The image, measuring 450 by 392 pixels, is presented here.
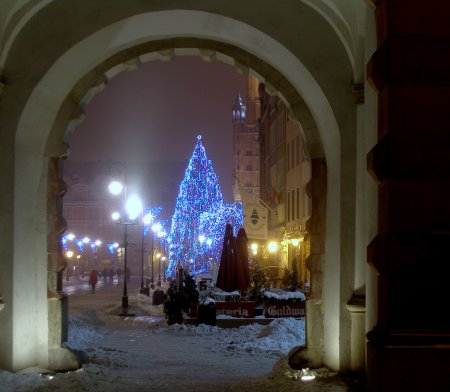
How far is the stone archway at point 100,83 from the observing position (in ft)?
34.6

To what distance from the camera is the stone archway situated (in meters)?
10.6

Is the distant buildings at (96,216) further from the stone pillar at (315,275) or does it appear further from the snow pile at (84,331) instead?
the stone pillar at (315,275)

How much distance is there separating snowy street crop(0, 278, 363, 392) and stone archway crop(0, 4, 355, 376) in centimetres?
80

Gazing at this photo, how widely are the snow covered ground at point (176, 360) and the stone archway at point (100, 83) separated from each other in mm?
824

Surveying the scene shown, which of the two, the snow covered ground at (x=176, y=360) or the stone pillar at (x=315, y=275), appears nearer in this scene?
the snow covered ground at (x=176, y=360)

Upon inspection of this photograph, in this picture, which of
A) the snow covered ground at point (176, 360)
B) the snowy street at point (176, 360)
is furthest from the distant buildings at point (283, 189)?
the snowy street at point (176, 360)

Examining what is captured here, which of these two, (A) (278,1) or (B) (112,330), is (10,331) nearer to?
(A) (278,1)

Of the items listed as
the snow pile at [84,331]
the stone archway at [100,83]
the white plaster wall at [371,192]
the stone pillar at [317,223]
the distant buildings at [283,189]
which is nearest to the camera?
the white plaster wall at [371,192]

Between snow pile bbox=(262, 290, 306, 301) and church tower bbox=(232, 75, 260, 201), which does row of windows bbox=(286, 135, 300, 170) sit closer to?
snow pile bbox=(262, 290, 306, 301)

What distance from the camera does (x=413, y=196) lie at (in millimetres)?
6098

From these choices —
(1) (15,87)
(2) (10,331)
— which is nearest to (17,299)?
(2) (10,331)

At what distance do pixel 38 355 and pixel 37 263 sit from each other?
1286 millimetres

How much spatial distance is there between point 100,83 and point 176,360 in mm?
5712

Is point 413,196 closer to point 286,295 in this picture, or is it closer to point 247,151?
point 286,295
